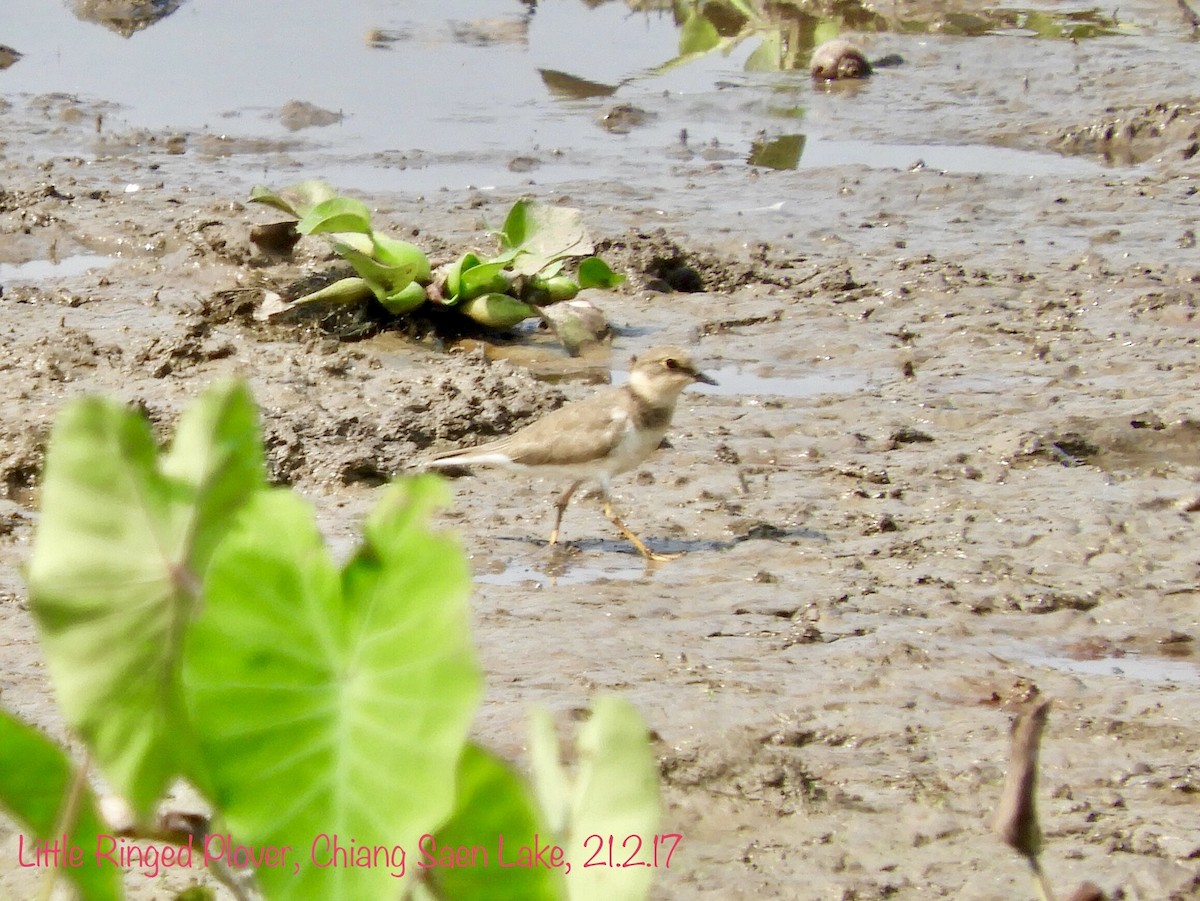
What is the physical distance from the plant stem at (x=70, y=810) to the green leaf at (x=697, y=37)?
13868 millimetres

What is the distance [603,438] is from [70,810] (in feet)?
13.7

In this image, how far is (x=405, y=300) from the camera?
7.34 meters

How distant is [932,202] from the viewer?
986cm

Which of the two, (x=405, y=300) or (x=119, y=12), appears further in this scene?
(x=119, y=12)

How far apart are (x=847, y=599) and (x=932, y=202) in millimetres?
5459

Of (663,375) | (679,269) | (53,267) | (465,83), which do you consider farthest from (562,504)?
(465,83)

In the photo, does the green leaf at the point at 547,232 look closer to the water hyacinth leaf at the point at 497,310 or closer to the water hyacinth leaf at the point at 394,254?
the water hyacinth leaf at the point at 497,310

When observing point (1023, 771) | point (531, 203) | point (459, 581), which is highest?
point (459, 581)

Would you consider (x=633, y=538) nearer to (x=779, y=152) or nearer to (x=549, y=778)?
(x=549, y=778)

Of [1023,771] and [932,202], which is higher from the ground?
[1023,771]

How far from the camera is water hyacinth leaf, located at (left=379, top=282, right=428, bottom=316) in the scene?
729 cm

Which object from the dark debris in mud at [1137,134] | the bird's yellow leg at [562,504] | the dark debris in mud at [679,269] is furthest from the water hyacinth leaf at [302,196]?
the dark debris in mud at [1137,134]

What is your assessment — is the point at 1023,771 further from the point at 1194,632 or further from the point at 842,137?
the point at 842,137

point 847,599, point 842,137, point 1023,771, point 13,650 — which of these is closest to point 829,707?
point 847,599
